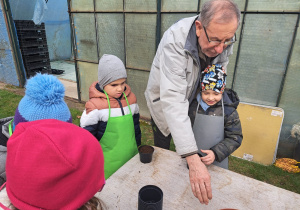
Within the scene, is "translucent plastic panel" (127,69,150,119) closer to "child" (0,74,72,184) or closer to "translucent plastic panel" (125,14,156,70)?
"translucent plastic panel" (125,14,156,70)

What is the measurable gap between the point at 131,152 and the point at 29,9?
7710 mm

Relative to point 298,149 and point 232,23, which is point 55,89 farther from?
point 298,149

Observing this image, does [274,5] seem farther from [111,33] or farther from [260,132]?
[111,33]

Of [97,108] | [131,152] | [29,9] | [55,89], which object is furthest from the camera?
[29,9]

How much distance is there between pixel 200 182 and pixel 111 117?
3.36ft

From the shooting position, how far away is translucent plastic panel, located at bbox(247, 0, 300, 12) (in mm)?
2873

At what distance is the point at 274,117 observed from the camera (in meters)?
3.29

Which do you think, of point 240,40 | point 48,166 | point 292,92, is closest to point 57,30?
point 240,40

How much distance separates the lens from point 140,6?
12.8 ft

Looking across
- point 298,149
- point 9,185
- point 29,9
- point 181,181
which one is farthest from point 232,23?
point 29,9

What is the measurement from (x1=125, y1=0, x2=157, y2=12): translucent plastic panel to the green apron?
2.60 meters

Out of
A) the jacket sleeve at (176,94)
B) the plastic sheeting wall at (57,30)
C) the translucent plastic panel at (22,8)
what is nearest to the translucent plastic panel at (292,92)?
the jacket sleeve at (176,94)

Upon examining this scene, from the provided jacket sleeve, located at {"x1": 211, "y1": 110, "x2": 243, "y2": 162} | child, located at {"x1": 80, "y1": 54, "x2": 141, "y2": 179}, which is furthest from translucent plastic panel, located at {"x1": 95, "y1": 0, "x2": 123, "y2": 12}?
jacket sleeve, located at {"x1": 211, "y1": 110, "x2": 243, "y2": 162}

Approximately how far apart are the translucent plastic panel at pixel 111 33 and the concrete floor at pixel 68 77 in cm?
204
